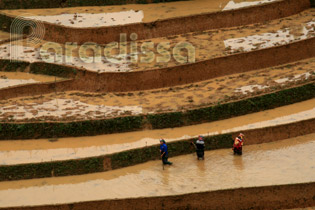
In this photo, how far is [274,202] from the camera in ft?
71.5

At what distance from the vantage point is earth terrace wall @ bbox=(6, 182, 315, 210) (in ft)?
69.6

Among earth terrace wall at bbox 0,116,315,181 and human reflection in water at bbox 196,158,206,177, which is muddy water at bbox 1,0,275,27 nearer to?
earth terrace wall at bbox 0,116,315,181

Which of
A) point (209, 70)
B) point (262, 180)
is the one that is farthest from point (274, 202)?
point (209, 70)

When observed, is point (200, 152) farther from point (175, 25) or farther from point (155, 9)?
point (155, 9)

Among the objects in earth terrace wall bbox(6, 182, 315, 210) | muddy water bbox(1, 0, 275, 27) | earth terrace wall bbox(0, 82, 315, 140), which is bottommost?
earth terrace wall bbox(6, 182, 315, 210)

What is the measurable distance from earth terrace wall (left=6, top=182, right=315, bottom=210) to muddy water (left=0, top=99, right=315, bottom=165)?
2760mm

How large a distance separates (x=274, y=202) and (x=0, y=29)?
16.6 metres

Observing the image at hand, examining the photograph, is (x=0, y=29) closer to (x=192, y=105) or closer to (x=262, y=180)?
(x=192, y=105)

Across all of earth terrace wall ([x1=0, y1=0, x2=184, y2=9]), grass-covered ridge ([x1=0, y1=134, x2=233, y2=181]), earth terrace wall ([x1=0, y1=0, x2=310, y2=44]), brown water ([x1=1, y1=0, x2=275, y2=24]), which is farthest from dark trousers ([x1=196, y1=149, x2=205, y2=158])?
earth terrace wall ([x1=0, y1=0, x2=184, y2=9])

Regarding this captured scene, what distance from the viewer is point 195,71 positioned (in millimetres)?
29234

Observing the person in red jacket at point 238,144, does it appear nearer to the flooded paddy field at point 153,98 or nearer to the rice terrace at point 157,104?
the rice terrace at point 157,104

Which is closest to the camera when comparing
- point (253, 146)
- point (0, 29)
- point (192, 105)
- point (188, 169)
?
point (188, 169)

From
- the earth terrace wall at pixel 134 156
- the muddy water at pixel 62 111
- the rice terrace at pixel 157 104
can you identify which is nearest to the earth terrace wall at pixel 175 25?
the rice terrace at pixel 157 104

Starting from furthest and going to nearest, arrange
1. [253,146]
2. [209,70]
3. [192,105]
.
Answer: [209,70] < [192,105] < [253,146]
